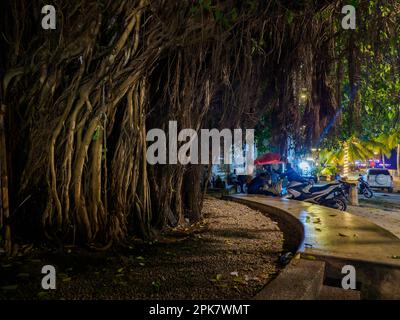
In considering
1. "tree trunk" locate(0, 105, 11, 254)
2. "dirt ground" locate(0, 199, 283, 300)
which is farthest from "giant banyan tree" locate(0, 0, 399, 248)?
"dirt ground" locate(0, 199, 283, 300)

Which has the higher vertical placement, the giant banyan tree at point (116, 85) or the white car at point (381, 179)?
the giant banyan tree at point (116, 85)

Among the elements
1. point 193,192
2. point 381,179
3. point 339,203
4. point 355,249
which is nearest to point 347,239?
point 355,249

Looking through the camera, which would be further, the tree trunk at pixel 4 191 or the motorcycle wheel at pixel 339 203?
the motorcycle wheel at pixel 339 203

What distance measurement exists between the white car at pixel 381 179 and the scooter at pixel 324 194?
796 centimetres

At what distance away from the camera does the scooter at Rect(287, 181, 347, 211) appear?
317 inches

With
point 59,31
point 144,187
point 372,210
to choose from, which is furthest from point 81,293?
point 372,210

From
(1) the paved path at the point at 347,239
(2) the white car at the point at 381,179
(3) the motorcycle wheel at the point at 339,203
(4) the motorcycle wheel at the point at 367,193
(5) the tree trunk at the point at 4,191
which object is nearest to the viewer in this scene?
(5) the tree trunk at the point at 4,191

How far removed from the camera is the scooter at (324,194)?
26.4ft

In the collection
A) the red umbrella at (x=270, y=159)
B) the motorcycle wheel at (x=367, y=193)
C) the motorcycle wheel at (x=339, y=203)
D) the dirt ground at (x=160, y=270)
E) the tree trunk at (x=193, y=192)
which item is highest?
the red umbrella at (x=270, y=159)

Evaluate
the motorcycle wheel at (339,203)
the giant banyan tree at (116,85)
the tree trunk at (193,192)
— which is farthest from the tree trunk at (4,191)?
the motorcycle wheel at (339,203)

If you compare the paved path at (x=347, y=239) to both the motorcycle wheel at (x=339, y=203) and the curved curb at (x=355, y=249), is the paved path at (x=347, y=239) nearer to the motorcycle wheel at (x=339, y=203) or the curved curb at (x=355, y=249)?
the curved curb at (x=355, y=249)

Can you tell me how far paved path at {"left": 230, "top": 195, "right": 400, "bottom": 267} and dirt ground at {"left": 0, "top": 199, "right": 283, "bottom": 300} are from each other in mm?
497
